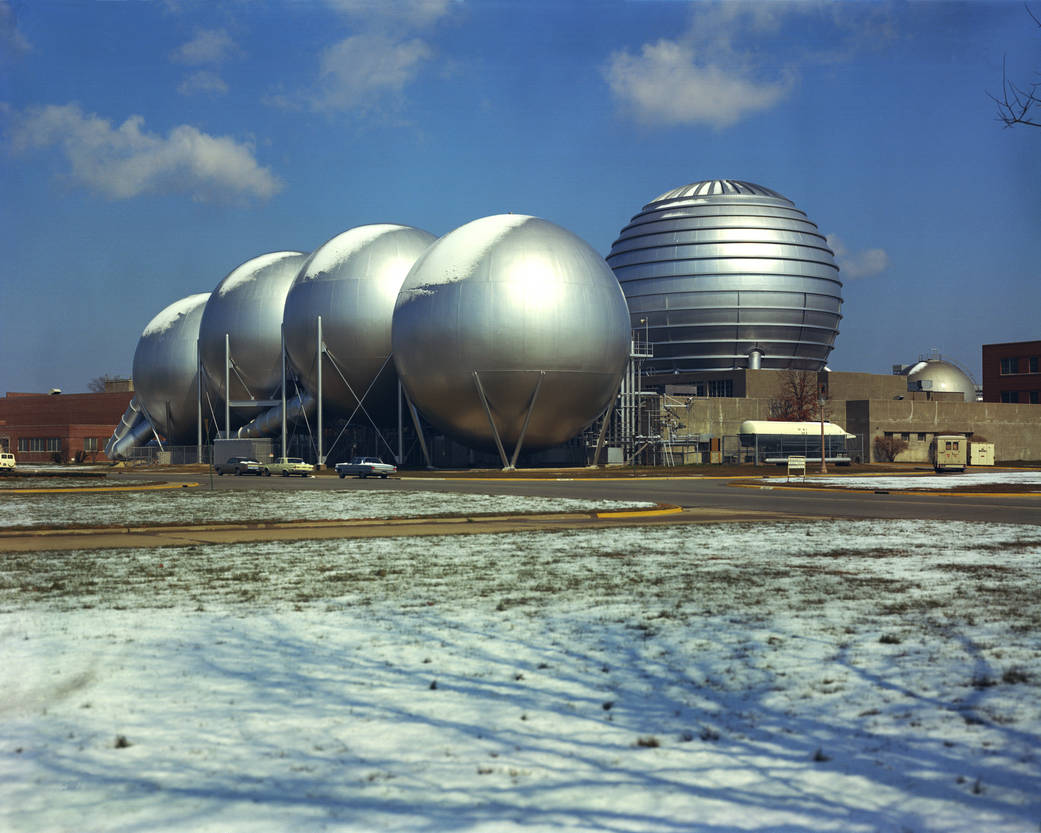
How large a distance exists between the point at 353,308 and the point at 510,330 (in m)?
14.2

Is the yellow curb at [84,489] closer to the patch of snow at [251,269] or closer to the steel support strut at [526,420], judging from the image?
the steel support strut at [526,420]

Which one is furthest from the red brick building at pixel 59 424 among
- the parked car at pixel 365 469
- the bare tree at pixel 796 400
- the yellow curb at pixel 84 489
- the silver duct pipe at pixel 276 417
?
the yellow curb at pixel 84 489

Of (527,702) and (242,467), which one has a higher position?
(242,467)

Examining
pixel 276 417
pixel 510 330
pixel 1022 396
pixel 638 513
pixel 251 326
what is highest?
pixel 251 326

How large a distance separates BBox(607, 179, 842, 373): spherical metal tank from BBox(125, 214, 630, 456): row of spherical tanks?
33.0m

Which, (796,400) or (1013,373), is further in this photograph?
(1013,373)

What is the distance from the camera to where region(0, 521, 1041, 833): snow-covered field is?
17.9 feet

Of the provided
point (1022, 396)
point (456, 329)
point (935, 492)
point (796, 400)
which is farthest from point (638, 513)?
point (1022, 396)

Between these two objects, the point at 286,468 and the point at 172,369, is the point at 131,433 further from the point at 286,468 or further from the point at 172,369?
the point at 286,468

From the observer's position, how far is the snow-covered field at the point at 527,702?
5.47m

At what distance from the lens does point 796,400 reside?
8569 cm

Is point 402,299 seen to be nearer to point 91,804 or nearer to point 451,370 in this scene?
point 451,370

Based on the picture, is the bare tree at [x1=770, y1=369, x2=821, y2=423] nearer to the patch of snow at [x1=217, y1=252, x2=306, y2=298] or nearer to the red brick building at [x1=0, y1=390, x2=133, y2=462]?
the patch of snow at [x1=217, y1=252, x2=306, y2=298]

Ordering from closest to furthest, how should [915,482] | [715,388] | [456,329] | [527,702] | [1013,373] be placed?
[527,702] < [915,482] < [456,329] < [715,388] < [1013,373]
